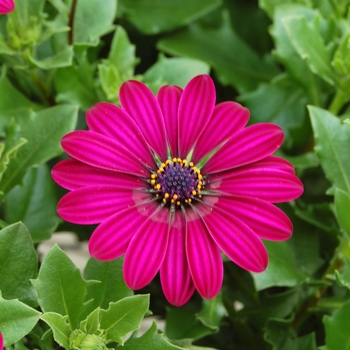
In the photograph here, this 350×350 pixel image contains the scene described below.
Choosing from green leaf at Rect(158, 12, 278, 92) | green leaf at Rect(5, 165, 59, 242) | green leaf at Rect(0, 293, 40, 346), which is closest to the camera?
green leaf at Rect(0, 293, 40, 346)

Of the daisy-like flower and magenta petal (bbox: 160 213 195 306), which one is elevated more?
the daisy-like flower

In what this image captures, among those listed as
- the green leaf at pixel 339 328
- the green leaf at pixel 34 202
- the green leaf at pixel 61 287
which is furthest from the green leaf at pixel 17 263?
the green leaf at pixel 339 328

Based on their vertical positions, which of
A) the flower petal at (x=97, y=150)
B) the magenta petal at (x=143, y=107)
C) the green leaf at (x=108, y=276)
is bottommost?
the green leaf at (x=108, y=276)

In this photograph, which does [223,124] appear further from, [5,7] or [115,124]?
[5,7]

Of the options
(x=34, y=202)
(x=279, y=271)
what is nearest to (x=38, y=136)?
(x=34, y=202)

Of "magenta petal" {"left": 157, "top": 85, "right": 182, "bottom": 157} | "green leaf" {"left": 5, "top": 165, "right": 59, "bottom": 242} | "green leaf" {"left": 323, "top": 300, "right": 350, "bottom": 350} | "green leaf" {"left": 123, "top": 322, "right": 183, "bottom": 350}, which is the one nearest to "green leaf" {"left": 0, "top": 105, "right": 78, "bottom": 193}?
"green leaf" {"left": 5, "top": 165, "right": 59, "bottom": 242}

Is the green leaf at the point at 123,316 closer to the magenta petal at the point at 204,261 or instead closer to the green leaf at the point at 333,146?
the magenta petal at the point at 204,261

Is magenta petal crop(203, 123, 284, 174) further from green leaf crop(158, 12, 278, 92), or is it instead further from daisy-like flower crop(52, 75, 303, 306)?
green leaf crop(158, 12, 278, 92)
